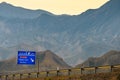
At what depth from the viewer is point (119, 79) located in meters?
37.1

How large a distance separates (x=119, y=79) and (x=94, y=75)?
6.30 metres

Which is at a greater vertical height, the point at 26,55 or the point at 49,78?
the point at 26,55

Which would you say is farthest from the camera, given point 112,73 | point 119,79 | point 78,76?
point 78,76

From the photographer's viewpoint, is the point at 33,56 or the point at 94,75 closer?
the point at 94,75

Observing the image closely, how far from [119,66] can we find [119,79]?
19.8ft

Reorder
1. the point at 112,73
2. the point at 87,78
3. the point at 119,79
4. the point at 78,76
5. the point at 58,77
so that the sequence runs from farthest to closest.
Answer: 1. the point at 58,77
2. the point at 78,76
3. the point at 87,78
4. the point at 112,73
5. the point at 119,79

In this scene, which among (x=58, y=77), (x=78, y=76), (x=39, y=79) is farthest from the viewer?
(x=39, y=79)

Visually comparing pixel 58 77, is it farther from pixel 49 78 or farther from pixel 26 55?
pixel 26 55

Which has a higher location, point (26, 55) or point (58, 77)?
point (26, 55)

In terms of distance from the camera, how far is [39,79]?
56.0 m

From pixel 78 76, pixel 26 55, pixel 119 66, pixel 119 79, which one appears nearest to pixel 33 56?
pixel 26 55

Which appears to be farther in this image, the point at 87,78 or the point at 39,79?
the point at 39,79

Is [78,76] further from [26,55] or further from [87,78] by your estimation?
[26,55]

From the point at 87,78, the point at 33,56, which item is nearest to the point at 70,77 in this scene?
the point at 87,78
